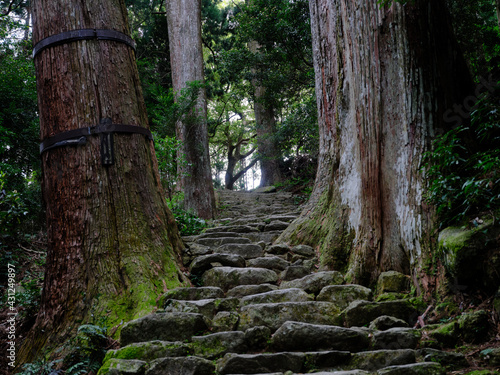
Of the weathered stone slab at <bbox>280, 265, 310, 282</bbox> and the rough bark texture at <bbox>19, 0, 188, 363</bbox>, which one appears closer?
the rough bark texture at <bbox>19, 0, 188, 363</bbox>

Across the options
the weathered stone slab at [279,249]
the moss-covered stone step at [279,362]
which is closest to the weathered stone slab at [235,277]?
the weathered stone slab at [279,249]

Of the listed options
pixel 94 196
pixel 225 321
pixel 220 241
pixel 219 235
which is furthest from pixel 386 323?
pixel 219 235

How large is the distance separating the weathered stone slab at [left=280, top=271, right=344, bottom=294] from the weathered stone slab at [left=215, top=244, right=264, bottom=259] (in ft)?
2.90

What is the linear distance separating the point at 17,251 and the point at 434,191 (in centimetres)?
584

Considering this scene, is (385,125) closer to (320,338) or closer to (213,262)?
(320,338)

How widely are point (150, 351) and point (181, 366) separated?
322mm

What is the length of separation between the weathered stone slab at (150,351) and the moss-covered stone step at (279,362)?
1.05 feet

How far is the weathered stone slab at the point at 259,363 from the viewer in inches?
92.7

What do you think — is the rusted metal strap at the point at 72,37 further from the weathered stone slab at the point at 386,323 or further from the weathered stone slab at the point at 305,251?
the weathered stone slab at the point at 386,323

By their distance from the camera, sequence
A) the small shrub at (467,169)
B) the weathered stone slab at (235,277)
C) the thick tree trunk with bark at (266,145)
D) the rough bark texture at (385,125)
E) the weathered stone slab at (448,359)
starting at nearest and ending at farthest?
1. the weathered stone slab at (448,359)
2. the small shrub at (467,169)
3. the rough bark texture at (385,125)
4. the weathered stone slab at (235,277)
5. the thick tree trunk with bark at (266,145)

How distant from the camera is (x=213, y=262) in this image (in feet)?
14.0

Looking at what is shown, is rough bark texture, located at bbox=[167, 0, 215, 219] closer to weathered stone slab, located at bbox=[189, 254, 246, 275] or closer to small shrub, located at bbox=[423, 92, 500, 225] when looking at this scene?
weathered stone slab, located at bbox=[189, 254, 246, 275]

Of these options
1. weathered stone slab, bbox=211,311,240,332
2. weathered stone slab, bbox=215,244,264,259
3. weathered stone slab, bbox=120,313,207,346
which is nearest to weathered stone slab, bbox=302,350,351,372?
weathered stone slab, bbox=211,311,240,332

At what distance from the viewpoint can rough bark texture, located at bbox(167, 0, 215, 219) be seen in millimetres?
8461
